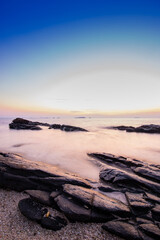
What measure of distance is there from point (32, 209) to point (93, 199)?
1.98m

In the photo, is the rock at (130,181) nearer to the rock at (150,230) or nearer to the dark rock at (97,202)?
the dark rock at (97,202)

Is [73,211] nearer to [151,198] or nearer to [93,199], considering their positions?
[93,199]

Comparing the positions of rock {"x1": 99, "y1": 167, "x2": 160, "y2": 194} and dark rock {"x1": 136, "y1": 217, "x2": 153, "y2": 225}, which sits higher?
rock {"x1": 99, "y1": 167, "x2": 160, "y2": 194}

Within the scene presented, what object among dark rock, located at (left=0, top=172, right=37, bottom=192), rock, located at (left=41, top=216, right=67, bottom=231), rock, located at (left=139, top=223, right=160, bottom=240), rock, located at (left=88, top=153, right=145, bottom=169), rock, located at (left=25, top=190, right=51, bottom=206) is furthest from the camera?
rock, located at (left=88, top=153, right=145, bottom=169)

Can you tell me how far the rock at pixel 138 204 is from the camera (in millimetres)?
3756

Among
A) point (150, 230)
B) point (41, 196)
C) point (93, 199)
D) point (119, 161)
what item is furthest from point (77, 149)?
point (150, 230)

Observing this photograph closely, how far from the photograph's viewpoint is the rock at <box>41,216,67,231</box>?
336 cm

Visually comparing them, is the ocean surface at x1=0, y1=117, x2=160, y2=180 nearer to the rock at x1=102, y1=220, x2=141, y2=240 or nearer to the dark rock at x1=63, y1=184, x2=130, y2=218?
the dark rock at x1=63, y1=184, x2=130, y2=218

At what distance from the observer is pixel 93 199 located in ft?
13.1

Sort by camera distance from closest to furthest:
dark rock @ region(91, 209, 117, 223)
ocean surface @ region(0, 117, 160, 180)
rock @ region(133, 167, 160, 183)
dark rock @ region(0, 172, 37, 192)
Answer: dark rock @ region(91, 209, 117, 223)
dark rock @ region(0, 172, 37, 192)
rock @ region(133, 167, 160, 183)
ocean surface @ region(0, 117, 160, 180)

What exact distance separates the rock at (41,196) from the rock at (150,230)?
2.84 metres

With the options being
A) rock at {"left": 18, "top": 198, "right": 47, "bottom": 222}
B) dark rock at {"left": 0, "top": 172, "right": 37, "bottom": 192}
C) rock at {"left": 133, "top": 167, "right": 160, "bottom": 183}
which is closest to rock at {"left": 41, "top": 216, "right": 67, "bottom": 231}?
rock at {"left": 18, "top": 198, "right": 47, "bottom": 222}

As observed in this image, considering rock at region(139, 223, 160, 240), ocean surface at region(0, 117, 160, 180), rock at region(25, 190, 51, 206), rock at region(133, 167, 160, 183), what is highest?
rock at region(133, 167, 160, 183)

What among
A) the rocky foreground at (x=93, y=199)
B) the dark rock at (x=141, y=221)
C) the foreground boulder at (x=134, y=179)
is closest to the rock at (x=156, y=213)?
the rocky foreground at (x=93, y=199)
